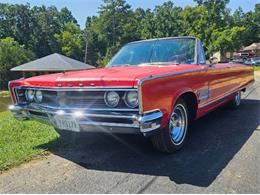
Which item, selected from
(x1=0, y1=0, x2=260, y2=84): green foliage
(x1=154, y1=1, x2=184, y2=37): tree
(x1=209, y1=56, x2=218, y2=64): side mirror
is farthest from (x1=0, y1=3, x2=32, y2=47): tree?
(x1=209, y1=56, x2=218, y2=64): side mirror

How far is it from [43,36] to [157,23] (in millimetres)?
28055

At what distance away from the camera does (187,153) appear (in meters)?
4.23

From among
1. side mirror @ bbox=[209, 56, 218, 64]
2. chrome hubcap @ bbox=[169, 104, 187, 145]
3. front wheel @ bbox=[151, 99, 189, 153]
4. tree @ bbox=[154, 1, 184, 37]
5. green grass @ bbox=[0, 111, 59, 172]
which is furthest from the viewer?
tree @ bbox=[154, 1, 184, 37]

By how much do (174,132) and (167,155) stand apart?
373mm

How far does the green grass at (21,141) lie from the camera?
162 inches

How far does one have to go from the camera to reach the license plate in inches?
149

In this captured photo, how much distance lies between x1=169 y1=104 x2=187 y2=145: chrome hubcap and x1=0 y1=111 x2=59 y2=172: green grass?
188 cm

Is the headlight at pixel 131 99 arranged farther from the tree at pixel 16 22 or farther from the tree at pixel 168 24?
the tree at pixel 16 22

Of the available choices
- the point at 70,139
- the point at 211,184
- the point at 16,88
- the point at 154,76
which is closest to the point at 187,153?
the point at 211,184

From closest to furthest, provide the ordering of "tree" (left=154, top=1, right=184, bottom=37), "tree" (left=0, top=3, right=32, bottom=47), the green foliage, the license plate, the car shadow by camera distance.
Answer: the car shadow < the license plate < "tree" (left=154, top=1, right=184, bottom=37) < the green foliage < "tree" (left=0, top=3, right=32, bottom=47)

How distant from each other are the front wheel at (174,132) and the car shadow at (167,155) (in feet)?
0.41

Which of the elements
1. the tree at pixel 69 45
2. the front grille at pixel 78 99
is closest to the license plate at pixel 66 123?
the front grille at pixel 78 99

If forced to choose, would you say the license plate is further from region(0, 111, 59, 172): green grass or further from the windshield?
the windshield

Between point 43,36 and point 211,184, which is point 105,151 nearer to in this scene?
point 211,184
